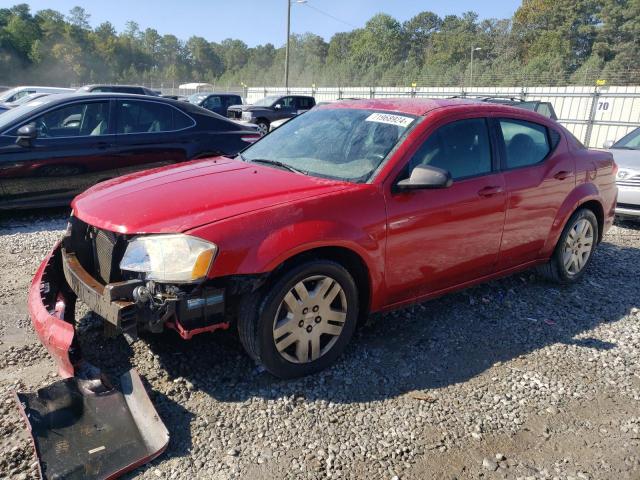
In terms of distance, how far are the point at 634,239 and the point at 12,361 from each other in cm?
691

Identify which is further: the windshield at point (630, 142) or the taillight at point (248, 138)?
the windshield at point (630, 142)

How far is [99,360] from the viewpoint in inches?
127

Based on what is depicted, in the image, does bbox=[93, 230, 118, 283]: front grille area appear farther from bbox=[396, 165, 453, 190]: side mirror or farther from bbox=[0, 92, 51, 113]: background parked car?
bbox=[0, 92, 51, 113]: background parked car

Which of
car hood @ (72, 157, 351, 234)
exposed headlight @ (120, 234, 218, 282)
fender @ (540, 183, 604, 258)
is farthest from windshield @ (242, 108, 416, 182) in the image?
fender @ (540, 183, 604, 258)

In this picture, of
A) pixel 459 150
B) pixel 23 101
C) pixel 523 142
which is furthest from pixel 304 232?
pixel 23 101

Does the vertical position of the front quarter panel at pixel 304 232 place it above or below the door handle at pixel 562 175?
below

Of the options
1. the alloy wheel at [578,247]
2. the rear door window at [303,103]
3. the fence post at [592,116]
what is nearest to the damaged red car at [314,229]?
the alloy wheel at [578,247]

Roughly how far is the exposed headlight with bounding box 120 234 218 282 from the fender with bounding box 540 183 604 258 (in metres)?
3.13

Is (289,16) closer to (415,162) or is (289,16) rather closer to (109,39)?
(415,162)

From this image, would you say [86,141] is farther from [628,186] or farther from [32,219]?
[628,186]

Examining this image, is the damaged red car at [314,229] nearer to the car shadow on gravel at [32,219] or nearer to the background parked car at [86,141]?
the background parked car at [86,141]

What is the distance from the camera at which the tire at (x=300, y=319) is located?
9.29ft

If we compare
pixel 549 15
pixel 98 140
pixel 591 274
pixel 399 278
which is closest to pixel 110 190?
pixel 399 278

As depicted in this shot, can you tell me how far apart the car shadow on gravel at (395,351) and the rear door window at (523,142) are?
47.5 inches
